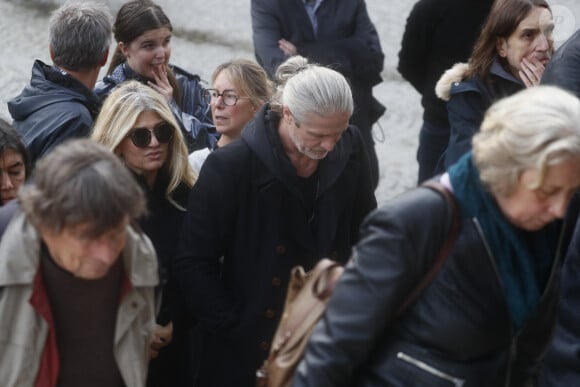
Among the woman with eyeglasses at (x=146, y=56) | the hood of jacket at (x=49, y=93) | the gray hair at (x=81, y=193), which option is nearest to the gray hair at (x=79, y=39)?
the hood of jacket at (x=49, y=93)

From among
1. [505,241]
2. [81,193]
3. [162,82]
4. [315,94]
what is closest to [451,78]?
[315,94]

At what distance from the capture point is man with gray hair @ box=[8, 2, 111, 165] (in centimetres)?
443

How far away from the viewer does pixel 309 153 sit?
12.6ft

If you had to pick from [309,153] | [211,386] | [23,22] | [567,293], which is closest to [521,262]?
[567,293]

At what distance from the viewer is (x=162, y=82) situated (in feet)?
17.5

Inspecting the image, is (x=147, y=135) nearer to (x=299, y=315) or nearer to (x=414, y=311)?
(x=299, y=315)

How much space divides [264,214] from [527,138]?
55.0 inches

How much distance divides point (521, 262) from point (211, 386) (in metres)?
1.65

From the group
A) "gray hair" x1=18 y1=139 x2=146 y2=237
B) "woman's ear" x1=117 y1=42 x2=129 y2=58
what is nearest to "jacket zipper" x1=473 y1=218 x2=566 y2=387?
"gray hair" x1=18 y1=139 x2=146 y2=237

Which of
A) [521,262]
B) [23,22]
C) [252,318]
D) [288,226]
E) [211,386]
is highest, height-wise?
[521,262]

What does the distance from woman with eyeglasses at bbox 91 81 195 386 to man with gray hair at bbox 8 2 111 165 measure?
0.46m

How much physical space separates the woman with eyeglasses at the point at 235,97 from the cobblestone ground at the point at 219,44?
10.4 feet

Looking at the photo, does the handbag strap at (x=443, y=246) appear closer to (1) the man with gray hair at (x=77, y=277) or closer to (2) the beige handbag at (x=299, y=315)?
(2) the beige handbag at (x=299, y=315)

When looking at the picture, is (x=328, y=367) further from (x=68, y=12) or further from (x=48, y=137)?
(x=68, y=12)
